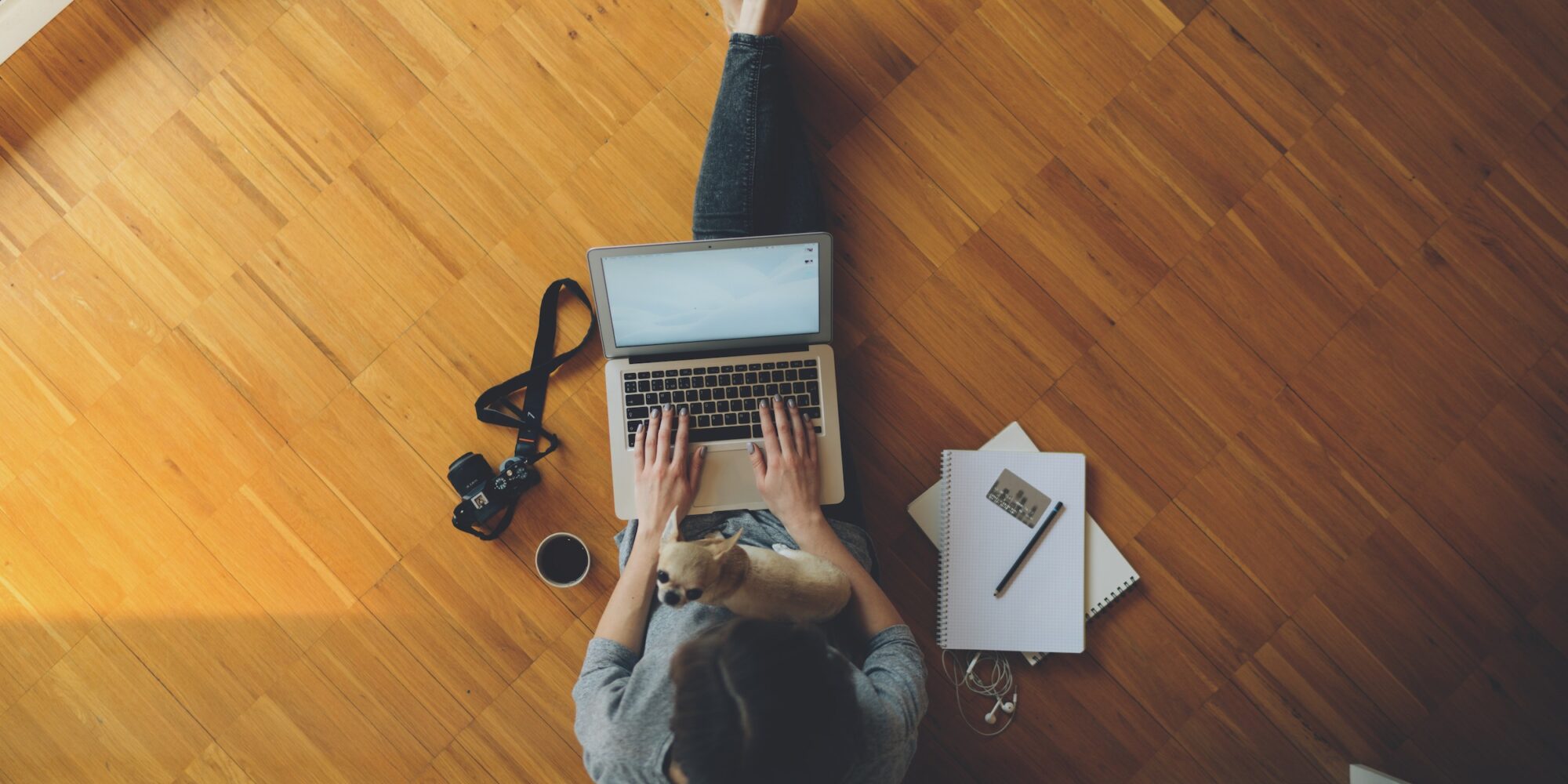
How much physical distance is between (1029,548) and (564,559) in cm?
80

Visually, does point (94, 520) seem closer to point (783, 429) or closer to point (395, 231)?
point (395, 231)

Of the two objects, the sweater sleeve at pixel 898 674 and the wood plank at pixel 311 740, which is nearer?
the sweater sleeve at pixel 898 674

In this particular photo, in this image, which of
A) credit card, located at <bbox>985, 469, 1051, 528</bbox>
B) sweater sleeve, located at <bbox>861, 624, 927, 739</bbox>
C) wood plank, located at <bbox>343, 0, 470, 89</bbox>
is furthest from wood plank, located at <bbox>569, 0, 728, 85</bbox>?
sweater sleeve, located at <bbox>861, 624, 927, 739</bbox>

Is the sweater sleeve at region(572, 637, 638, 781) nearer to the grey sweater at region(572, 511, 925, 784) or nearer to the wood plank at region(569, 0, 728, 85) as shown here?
the grey sweater at region(572, 511, 925, 784)

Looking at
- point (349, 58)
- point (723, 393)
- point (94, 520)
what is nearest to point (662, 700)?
point (723, 393)

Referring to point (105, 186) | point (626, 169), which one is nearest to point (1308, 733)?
point (626, 169)

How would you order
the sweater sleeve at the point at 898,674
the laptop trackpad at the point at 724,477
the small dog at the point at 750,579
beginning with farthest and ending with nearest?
the laptop trackpad at the point at 724,477
the sweater sleeve at the point at 898,674
the small dog at the point at 750,579

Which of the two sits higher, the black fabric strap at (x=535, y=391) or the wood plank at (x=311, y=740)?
the black fabric strap at (x=535, y=391)

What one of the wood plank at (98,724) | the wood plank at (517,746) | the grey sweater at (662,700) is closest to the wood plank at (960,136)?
the grey sweater at (662,700)

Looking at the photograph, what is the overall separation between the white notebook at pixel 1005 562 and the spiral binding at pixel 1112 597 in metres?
0.02

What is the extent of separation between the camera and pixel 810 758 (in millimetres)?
929

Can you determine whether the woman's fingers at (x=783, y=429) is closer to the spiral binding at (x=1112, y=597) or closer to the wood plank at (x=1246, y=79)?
the spiral binding at (x=1112, y=597)

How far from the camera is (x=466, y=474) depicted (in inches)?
61.1

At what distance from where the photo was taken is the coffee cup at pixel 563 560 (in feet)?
5.01
